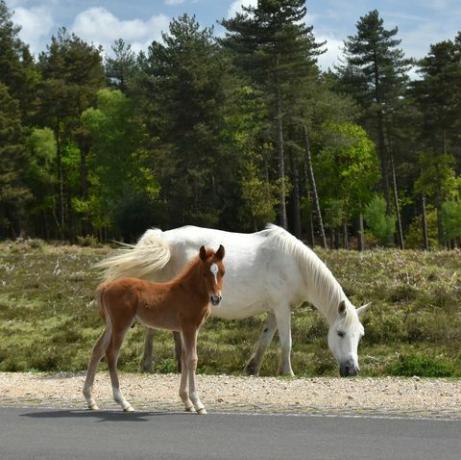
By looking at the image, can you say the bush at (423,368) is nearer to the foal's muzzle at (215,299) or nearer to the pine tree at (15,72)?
the foal's muzzle at (215,299)

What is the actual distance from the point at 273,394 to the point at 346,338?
2542 millimetres

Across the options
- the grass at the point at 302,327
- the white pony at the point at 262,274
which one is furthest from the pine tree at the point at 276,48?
the white pony at the point at 262,274

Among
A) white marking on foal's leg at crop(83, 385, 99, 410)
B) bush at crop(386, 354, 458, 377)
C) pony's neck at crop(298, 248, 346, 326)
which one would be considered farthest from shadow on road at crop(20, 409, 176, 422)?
bush at crop(386, 354, 458, 377)

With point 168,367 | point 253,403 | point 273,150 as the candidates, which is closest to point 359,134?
point 273,150

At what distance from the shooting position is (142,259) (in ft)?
45.7

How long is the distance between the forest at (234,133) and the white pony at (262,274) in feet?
130

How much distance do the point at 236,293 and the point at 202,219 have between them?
4299cm

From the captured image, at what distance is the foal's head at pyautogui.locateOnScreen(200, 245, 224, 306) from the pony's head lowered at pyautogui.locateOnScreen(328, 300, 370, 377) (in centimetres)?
403

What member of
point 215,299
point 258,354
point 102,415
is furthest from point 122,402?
point 258,354

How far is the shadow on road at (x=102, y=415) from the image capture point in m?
9.09

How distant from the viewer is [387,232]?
215 feet

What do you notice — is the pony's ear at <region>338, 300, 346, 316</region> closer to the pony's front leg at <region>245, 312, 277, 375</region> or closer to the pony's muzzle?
the pony's muzzle

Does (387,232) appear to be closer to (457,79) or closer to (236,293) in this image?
(457,79)

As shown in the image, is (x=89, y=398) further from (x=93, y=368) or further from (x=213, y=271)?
(x=213, y=271)
